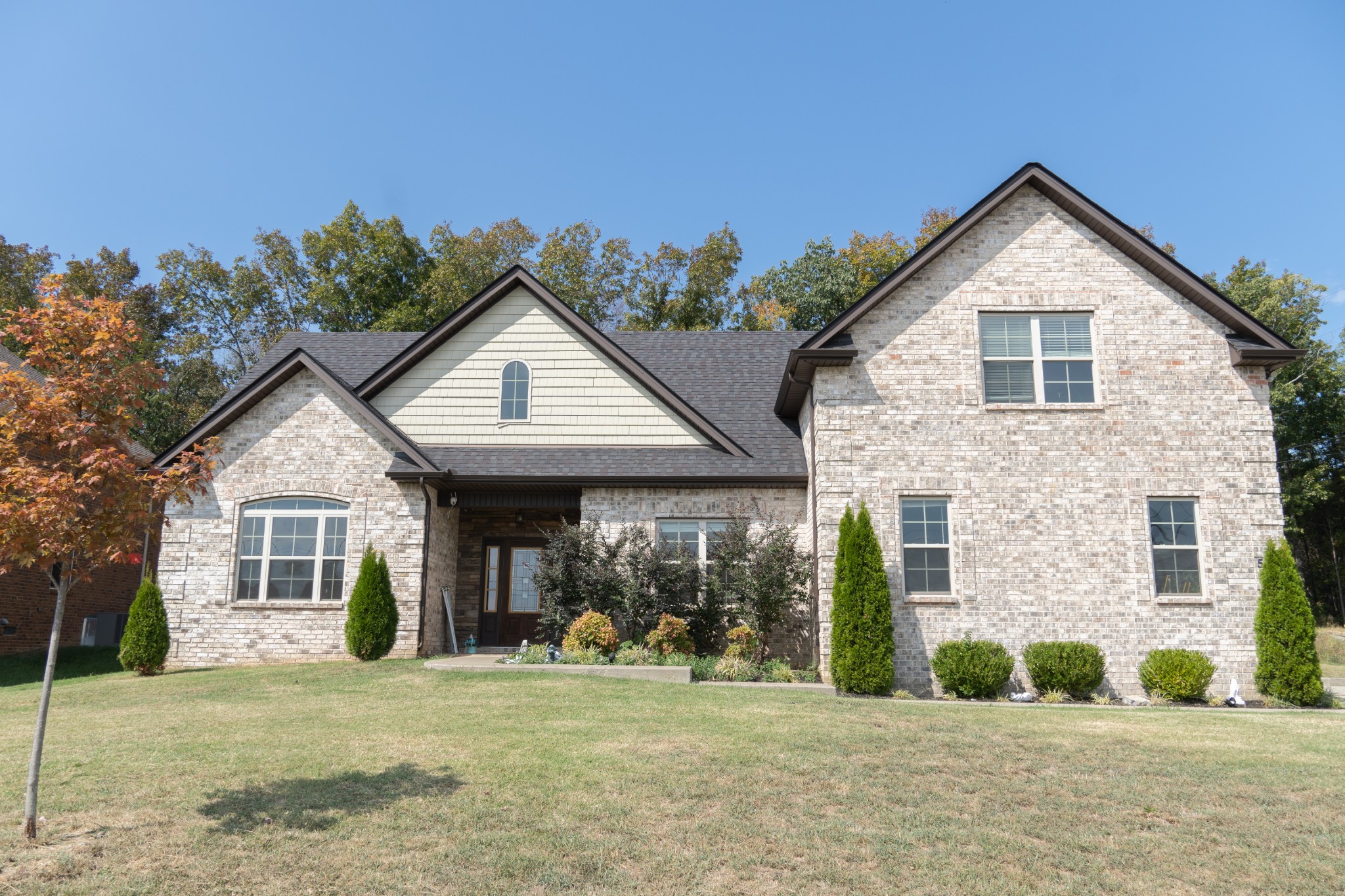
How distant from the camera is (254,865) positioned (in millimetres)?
5586

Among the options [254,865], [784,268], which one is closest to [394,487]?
[254,865]

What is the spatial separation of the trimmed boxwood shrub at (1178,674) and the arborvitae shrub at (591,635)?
7.95m

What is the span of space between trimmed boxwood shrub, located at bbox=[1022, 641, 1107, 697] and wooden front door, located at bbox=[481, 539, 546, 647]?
29.7 feet

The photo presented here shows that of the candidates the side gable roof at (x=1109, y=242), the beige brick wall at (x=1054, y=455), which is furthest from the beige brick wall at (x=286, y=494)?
the side gable roof at (x=1109, y=242)

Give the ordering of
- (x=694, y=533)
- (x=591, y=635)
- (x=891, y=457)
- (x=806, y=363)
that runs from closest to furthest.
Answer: (x=891, y=457)
(x=591, y=635)
(x=806, y=363)
(x=694, y=533)

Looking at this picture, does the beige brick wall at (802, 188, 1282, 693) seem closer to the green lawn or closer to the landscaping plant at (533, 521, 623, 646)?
the green lawn

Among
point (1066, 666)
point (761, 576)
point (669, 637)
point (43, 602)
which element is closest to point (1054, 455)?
point (1066, 666)

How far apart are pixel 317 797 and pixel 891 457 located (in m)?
9.70

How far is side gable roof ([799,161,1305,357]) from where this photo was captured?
45.9 ft

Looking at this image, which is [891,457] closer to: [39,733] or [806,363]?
[806,363]

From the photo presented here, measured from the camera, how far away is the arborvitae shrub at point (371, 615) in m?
15.0

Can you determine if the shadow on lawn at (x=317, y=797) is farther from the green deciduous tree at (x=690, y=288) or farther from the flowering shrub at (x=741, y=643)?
the green deciduous tree at (x=690, y=288)

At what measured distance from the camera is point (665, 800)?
6902 mm

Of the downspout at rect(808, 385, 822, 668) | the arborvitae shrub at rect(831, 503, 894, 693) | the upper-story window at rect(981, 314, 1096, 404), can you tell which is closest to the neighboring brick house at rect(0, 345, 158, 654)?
the downspout at rect(808, 385, 822, 668)
